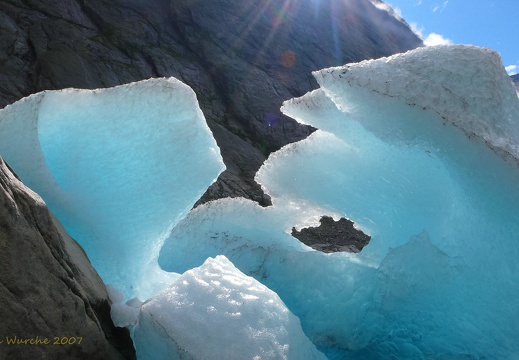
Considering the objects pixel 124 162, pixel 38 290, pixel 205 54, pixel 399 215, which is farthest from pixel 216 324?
pixel 205 54

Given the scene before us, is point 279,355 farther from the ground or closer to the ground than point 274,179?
farther from the ground

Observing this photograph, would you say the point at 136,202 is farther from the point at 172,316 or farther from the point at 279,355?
the point at 279,355

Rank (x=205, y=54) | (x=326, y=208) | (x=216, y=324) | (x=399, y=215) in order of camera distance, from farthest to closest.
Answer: (x=205, y=54)
(x=326, y=208)
(x=399, y=215)
(x=216, y=324)

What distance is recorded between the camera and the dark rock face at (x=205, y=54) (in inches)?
501

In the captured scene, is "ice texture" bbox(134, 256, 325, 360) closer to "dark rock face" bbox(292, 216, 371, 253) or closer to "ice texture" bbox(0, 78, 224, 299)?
"ice texture" bbox(0, 78, 224, 299)

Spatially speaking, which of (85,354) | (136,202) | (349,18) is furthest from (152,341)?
(349,18)

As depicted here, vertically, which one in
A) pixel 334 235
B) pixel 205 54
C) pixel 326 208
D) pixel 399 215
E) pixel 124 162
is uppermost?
pixel 399 215

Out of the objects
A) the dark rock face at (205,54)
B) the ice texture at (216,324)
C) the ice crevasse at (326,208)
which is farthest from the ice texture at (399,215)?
the dark rock face at (205,54)

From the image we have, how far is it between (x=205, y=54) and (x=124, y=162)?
47.5ft

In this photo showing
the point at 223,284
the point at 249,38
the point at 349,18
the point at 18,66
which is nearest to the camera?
the point at 223,284

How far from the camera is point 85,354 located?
1.79 m

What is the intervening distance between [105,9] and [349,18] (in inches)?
518

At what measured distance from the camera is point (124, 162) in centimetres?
301

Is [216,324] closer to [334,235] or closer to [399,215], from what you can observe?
[399,215]
